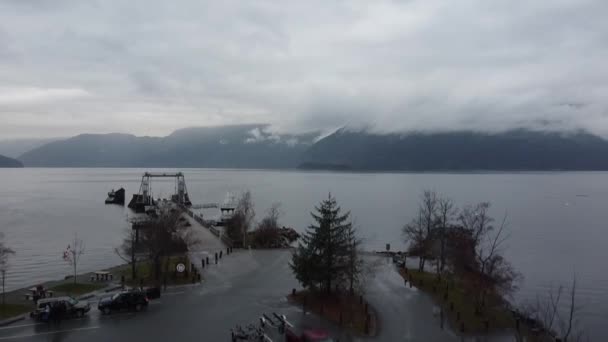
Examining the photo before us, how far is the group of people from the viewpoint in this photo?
24172mm

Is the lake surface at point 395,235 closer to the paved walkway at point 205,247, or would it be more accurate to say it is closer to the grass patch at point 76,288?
the paved walkway at point 205,247

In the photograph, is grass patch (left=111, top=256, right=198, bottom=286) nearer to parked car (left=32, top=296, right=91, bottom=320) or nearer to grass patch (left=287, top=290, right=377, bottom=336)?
parked car (left=32, top=296, right=91, bottom=320)

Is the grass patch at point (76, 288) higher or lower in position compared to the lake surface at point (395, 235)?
higher

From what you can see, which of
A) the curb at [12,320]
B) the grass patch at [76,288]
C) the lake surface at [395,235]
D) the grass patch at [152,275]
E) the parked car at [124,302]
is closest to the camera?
the curb at [12,320]

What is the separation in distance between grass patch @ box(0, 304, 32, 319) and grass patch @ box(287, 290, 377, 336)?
14.7 metres

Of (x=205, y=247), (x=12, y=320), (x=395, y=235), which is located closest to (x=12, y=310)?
(x=12, y=320)

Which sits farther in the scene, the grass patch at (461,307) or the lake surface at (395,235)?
the lake surface at (395,235)

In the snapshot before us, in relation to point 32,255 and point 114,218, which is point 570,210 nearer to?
point 114,218

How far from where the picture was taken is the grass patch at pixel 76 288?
103ft

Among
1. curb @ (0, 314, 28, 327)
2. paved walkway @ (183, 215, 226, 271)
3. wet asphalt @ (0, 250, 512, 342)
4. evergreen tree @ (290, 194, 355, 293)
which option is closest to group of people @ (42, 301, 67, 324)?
wet asphalt @ (0, 250, 512, 342)

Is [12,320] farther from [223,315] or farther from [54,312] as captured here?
[223,315]

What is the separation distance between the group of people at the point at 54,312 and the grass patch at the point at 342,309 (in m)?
12.3

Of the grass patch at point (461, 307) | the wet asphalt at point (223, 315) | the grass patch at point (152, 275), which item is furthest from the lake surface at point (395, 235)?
the wet asphalt at point (223, 315)

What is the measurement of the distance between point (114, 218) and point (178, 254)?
58.3 m
